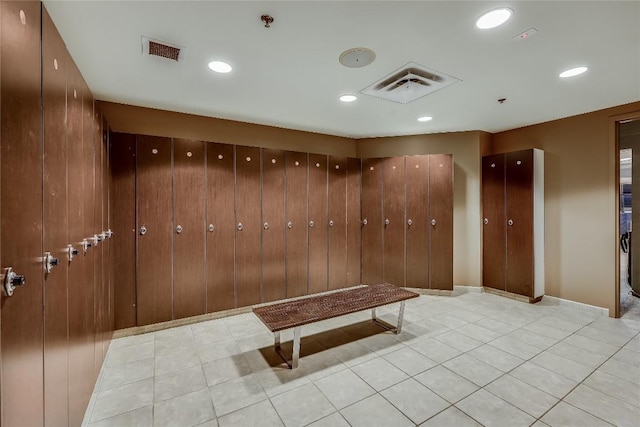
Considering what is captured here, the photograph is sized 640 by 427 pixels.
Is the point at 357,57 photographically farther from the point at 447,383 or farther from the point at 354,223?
the point at 354,223

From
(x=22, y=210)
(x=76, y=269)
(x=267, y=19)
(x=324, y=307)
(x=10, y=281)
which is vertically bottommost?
(x=324, y=307)

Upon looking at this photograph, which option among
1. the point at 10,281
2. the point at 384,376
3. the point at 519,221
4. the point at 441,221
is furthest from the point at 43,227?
the point at 519,221

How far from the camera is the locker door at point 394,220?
4906mm

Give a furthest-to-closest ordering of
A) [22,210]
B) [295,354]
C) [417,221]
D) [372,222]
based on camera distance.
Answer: [372,222], [417,221], [295,354], [22,210]

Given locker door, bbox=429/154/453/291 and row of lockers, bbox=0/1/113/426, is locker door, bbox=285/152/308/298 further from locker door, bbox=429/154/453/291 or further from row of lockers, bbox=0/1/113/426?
row of lockers, bbox=0/1/113/426

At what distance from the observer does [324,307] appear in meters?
2.91

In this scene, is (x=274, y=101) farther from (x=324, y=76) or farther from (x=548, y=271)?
(x=548, y=271)

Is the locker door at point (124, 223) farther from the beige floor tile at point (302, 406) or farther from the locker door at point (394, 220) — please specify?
the locker door at point (394, 220)

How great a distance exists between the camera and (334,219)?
4.92 m

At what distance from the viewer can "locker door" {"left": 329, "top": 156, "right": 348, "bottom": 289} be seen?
4.89m

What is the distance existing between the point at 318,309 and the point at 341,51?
2.36m

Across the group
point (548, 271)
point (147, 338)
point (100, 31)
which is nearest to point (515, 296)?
point (548, 271)

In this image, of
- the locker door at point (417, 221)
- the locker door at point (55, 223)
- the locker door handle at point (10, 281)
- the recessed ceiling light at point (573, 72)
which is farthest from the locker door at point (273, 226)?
the recessed ceiling light at point (573, 72)

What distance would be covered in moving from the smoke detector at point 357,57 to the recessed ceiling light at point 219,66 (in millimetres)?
1021
